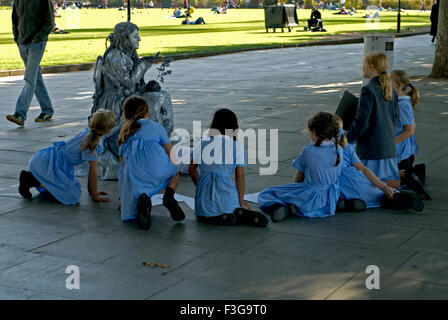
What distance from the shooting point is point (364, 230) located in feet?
19.1

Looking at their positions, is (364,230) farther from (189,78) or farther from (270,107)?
(189,78)

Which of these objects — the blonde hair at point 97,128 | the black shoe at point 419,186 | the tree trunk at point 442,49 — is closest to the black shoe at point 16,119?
the blonde hair at point 97,128

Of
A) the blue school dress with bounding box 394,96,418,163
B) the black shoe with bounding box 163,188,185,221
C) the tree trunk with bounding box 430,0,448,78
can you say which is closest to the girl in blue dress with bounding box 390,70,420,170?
the blue school dress with bounding box 394,96,418,163

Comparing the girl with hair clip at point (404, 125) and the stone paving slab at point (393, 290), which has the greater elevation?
the girl with hair clip at point (404, 125)

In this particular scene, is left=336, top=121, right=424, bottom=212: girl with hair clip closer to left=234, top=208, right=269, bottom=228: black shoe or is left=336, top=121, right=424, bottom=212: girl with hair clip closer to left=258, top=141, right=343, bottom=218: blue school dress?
left=258, top=141, right=343, bottom=218: blue school dress

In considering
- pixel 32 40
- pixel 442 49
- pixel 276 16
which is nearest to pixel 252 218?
pixel 32 40

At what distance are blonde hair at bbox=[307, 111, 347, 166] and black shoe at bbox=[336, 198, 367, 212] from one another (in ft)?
1.17

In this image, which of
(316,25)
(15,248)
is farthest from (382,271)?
(316,25)

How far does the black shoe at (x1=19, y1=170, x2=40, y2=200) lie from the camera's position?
682 centimetres

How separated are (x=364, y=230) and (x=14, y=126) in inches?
259

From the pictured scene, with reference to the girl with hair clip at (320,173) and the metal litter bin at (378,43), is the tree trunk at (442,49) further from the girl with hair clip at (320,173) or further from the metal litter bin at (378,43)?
the girl with hair clip at (320,173)

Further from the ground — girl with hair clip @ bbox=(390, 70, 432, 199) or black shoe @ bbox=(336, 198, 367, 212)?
girl with hair clip @ bbox=(390, 70, 432, 199)

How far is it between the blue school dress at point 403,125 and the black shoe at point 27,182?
141 inches

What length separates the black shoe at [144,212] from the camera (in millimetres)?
5883
